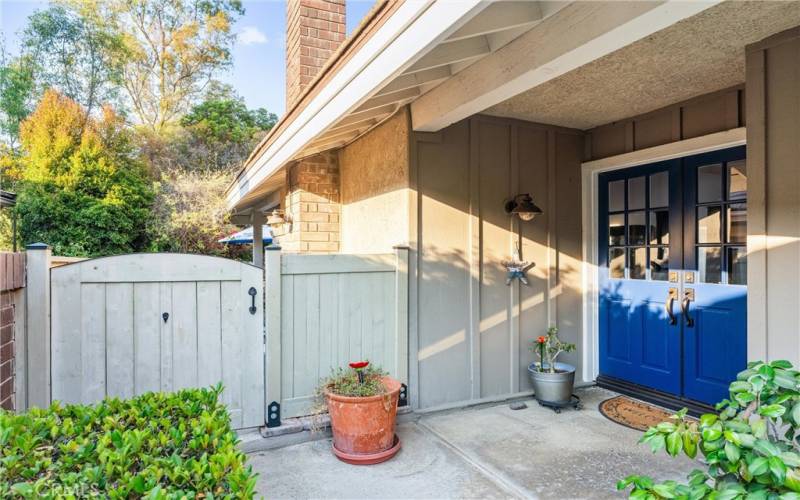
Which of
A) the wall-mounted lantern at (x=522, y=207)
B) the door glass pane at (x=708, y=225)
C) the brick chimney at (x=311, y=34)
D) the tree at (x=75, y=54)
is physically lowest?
the door glass pane at (x=708, y=225)

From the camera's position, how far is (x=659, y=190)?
155 inches

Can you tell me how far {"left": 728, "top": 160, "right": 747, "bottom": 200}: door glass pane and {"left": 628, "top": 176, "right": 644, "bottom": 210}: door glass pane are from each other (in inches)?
29.6

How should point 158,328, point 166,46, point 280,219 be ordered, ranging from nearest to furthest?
point 158,328 < point 280,219 < point 166,46

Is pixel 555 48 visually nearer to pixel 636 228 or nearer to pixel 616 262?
pixel 636 228

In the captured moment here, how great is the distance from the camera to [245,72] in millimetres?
20453

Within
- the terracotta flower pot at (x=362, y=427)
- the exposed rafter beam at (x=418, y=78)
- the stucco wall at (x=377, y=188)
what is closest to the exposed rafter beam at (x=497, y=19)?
the exposed rafter beam at (x=418, y=78)

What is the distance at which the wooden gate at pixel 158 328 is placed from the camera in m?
2.79

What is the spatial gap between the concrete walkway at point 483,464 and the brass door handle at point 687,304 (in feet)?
3.39

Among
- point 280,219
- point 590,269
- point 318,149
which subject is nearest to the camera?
point 590,269

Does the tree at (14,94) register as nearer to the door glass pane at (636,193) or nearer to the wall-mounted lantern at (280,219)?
the wall-mounted lantern at (280,219)

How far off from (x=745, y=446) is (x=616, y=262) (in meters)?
3.24

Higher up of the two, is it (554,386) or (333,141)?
(333,141)

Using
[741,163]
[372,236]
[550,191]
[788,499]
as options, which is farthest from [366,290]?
[741,163]

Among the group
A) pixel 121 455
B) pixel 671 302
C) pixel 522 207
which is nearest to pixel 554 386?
pixel 671 302
